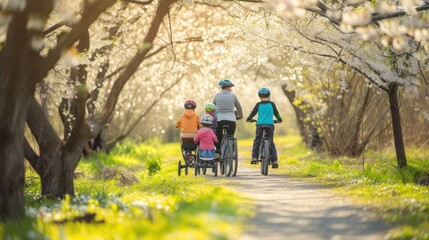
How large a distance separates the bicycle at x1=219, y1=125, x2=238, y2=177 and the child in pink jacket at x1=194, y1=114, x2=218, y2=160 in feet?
0.75

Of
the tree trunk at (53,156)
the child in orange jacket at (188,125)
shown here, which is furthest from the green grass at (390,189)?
the tree trunk at (53,156)

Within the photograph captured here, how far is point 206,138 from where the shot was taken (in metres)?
16.7

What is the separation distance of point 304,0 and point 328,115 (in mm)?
11306

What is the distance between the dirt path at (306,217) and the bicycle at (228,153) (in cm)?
263

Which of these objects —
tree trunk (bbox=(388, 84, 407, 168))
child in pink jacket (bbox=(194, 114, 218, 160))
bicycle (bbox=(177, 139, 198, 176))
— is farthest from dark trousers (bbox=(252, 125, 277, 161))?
tree trunk (bbox=(388, 84, 407, 168))

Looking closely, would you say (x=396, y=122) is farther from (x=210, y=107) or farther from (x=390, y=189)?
(x=390, y=189)

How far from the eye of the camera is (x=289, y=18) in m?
17.0

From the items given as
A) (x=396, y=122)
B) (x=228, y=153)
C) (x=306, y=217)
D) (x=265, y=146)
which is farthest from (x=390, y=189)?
(x=228, y=153)

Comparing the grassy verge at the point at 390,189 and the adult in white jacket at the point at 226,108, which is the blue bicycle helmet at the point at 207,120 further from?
the grassy verge at the point at 390,189

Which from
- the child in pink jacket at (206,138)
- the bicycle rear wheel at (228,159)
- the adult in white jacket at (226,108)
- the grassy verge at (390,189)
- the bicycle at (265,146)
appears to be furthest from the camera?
the adult in white jacket at (226,108)

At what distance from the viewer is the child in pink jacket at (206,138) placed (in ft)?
54.6

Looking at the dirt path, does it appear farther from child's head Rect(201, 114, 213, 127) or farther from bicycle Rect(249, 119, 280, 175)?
child's head Rect(201, 114, 213, 127)

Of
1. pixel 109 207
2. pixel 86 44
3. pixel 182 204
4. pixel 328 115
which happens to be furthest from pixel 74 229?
pixel 328 115

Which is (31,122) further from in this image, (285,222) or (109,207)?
(285,222)
